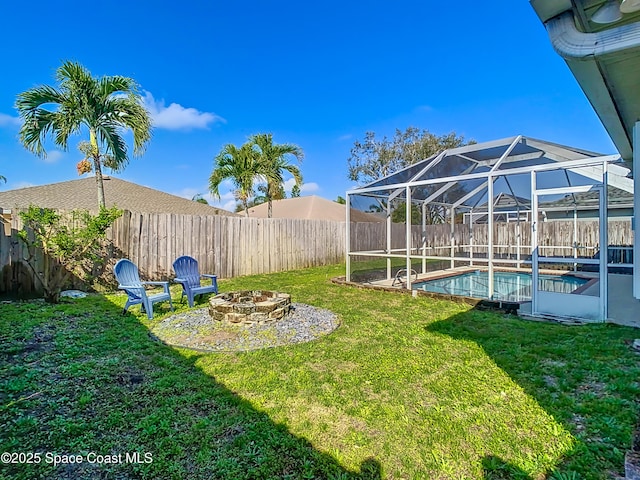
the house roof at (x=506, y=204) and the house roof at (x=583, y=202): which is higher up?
the house roof at (x=506, y=204)

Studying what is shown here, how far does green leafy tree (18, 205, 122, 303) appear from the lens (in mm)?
6332

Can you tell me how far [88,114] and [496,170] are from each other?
9.36 m

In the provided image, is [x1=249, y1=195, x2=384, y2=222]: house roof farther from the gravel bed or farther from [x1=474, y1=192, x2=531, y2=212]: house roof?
the gravel bed

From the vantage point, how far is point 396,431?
2408 millimetres

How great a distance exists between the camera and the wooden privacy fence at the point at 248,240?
7.98 meters

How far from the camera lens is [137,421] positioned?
2488 millimetres

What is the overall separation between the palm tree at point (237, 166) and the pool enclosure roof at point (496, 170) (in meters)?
6.59

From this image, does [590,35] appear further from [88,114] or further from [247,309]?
[88,114]

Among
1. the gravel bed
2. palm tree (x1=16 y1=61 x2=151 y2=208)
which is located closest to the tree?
palm tree (x1=16 y1=61 x2=151 y2=208)

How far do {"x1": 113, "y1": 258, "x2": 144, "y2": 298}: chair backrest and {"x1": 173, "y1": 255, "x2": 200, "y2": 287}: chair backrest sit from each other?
778 millimetres

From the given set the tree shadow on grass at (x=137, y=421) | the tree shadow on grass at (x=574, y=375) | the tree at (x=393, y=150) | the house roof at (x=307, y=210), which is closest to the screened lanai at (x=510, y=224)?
the tree shadow on grass at (x=574, y=375)

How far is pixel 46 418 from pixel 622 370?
5285 mm


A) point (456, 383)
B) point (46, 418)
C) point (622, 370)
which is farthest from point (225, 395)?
point (622, 370)

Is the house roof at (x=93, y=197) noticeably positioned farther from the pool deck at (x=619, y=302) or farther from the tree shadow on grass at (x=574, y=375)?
the tree shadow on grass at (x=574, y=375)
